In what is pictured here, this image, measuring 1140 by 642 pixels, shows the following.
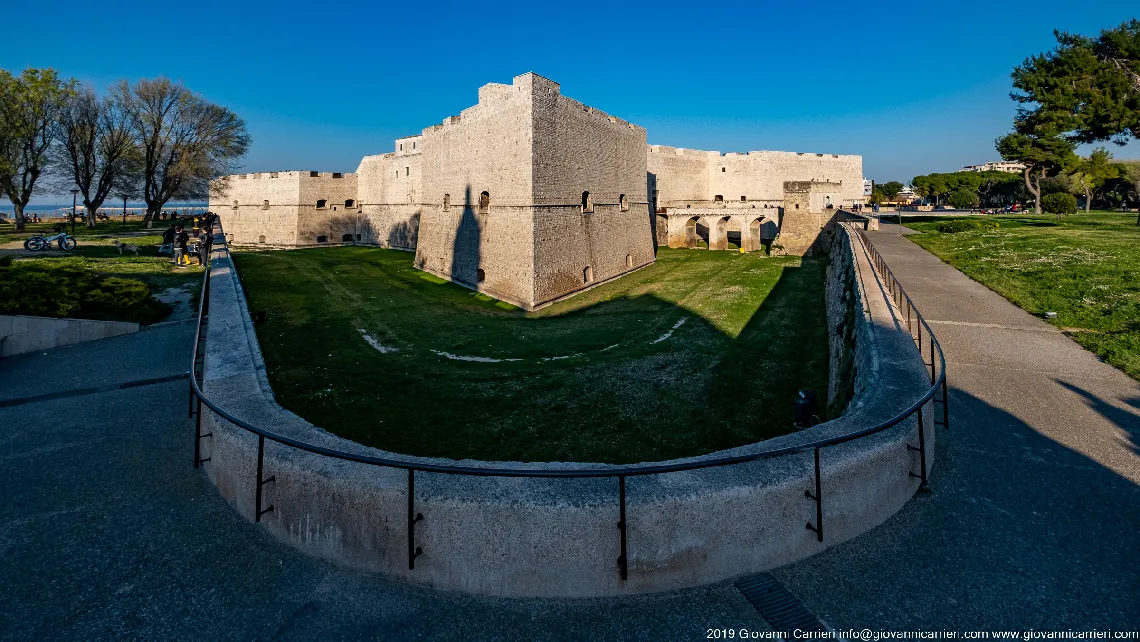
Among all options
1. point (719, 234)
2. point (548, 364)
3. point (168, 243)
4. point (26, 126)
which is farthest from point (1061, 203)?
point (26, 126)

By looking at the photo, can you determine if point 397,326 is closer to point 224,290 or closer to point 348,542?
point 224,290

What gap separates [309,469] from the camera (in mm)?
3824

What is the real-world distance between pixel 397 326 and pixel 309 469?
11.4 m

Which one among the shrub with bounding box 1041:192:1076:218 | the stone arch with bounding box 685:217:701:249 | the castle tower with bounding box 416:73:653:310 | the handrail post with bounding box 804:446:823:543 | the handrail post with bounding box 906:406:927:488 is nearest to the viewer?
the handrail post with bounding box 804:446:823:543

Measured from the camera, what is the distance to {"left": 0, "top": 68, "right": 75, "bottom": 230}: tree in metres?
28.2

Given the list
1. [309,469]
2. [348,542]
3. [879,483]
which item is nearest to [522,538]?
[348,542]

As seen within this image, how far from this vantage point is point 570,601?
3.36 metres

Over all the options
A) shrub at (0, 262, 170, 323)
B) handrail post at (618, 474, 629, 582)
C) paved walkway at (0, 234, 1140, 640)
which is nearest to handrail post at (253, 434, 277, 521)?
paved walkway at (0, 234, 1140, 640)

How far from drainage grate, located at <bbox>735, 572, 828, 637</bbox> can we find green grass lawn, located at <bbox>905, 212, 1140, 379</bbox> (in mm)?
7671

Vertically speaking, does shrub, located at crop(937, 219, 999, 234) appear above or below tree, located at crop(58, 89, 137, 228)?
below

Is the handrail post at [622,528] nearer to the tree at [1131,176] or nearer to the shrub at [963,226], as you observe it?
the shrub at [963,226]

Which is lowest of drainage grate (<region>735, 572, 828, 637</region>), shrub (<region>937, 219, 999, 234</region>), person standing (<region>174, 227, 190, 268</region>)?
drainage grate (<region>735, 572, 828, 637</region>)

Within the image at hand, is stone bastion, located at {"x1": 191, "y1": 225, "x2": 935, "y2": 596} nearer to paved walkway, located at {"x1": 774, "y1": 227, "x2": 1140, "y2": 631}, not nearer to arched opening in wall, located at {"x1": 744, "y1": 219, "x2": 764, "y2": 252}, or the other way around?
paved walkway, located at {"x1": 774, "y1": 227, "x2": 1140, "y2": 631}

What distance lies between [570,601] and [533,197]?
15.9m
